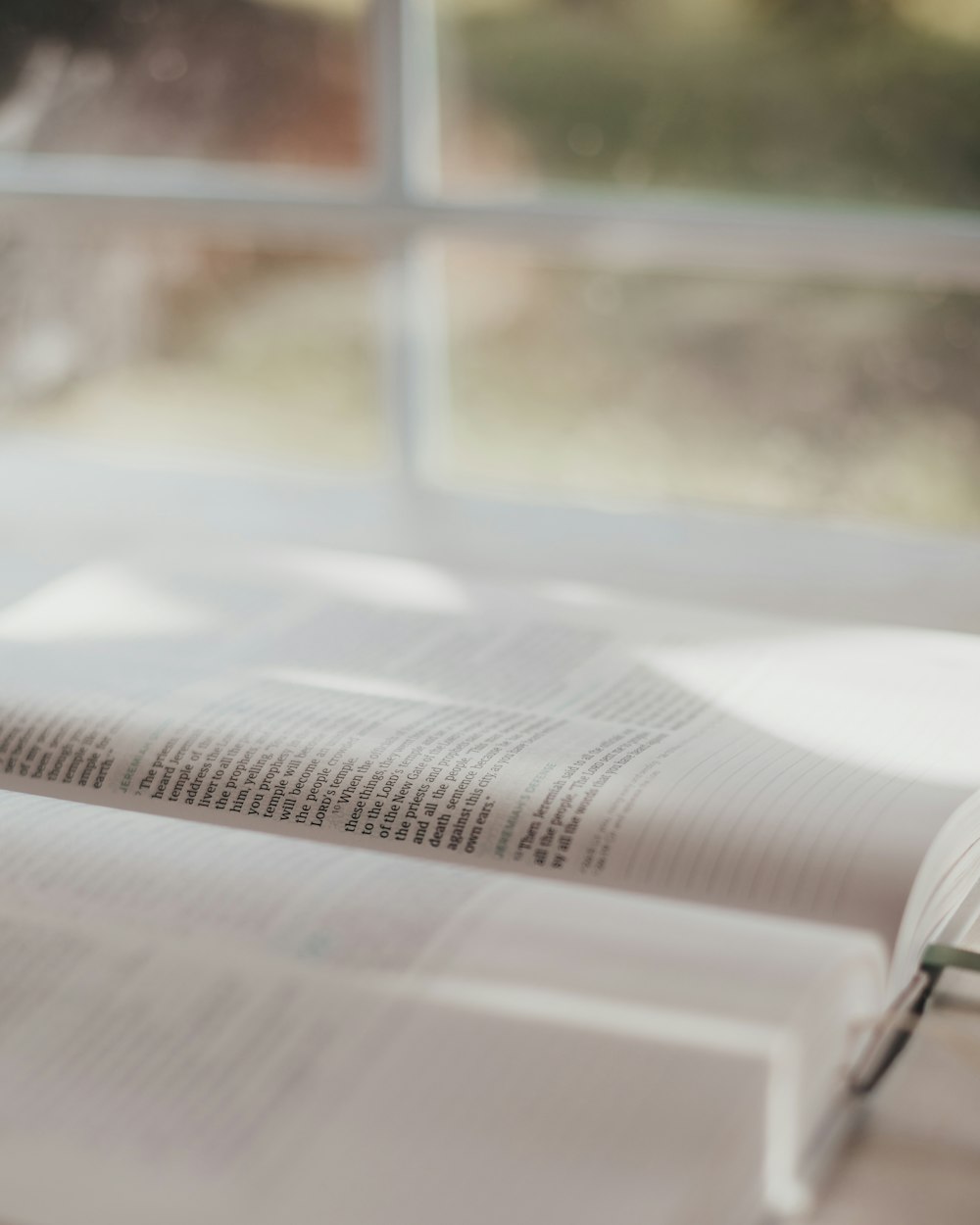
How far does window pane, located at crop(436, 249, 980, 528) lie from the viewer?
260 cm

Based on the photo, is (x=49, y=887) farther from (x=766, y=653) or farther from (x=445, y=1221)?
(x=766, y=653)

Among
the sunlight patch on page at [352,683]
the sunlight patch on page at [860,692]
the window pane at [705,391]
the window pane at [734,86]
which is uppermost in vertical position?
the window pane at [734,86]

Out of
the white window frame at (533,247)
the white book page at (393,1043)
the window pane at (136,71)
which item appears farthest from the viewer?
the window pane at (136,71)

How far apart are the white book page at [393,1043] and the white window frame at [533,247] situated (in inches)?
23.7

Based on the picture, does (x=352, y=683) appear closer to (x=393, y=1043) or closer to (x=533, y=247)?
(x=393, y=1043)

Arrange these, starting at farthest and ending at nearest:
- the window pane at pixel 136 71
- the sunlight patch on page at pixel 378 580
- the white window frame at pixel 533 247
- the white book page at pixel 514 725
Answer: the window pane at pixel 136 71 → the white window frame at pixel 533 247 → the sunlight patch on page at pixel 378 580 → the white book page at pixel 514 725

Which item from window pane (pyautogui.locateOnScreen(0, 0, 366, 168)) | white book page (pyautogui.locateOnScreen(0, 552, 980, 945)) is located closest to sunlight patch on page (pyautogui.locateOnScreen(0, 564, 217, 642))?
white book page (pyautogui.locateOnScreen(0, 552, 980, 945))

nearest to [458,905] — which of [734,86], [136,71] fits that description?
[136,71]

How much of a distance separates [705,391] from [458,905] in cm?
245

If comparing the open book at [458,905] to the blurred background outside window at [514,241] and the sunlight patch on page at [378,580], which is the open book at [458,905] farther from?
the blurred background outside window at [514,241]

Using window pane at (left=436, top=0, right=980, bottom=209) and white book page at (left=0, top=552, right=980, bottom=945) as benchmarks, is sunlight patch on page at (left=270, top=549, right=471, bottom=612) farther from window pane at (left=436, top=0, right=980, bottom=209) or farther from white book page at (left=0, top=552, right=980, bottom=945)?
window pane at (left=436, top=0, right=980, bottom=209)

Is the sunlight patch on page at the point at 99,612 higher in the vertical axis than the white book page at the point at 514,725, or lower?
higher

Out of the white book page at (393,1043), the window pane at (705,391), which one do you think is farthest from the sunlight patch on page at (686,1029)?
the window pane at (705,391)

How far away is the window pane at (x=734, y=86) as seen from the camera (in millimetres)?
1992
